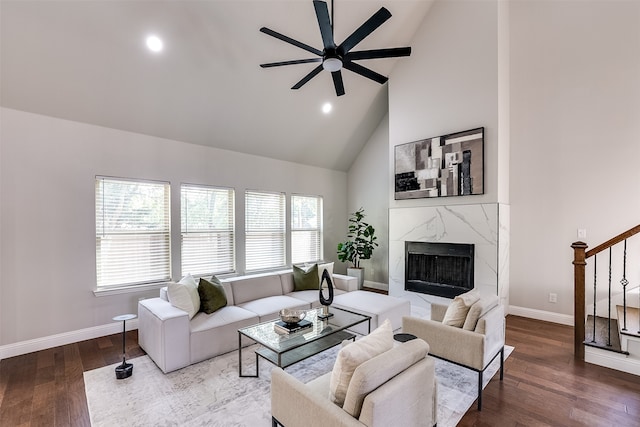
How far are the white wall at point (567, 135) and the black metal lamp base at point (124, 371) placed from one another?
5.32 meters

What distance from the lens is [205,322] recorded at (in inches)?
129

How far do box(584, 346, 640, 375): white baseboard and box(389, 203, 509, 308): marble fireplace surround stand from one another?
45.5 inches

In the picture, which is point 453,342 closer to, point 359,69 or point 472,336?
point 472,336

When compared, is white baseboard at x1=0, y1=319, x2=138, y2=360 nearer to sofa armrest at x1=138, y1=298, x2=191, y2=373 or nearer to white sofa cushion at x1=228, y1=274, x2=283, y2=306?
sofa armrest at x1=138, y1=298, x2=191, y2=373

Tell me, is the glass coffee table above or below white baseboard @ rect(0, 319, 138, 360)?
above

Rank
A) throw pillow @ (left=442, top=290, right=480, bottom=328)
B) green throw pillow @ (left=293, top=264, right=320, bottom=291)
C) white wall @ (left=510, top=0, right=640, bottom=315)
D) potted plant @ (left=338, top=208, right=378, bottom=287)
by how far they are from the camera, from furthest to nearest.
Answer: potted plant @ (left=338, top=208, right=378, bottom=287)
green throw pillow @ (left=293, top=264, right=320, bottom=291)
white wall @ (left=510, top=0, right=640, bottom=315)
throw pillow @ (left=442, top=290, right=480, bottom=328)

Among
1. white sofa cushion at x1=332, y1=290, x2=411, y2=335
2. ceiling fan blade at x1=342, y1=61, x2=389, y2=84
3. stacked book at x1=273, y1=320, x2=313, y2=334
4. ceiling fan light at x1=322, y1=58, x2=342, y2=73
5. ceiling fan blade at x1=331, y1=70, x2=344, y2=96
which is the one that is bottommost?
white sofa cushion at x1=332, y1=290, x2=411, y2=335

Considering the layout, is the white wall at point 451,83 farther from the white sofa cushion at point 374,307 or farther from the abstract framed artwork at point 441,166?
the white sofa cushion at point 374,307

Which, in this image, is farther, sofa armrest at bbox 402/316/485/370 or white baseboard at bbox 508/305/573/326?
white baseboard at bbox 508/305/573/326

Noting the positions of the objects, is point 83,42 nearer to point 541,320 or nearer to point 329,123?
point 329,123

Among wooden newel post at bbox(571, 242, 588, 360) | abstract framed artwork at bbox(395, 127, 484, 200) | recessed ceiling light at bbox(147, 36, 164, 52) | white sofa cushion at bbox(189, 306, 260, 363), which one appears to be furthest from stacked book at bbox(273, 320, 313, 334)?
recessed ceiling light at bbox(147, 36, 164, 52)

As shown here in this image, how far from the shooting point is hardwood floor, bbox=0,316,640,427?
227 centimetres

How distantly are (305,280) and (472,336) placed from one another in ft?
8.85

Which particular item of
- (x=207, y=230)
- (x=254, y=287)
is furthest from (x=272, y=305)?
(x=207, y=230)
